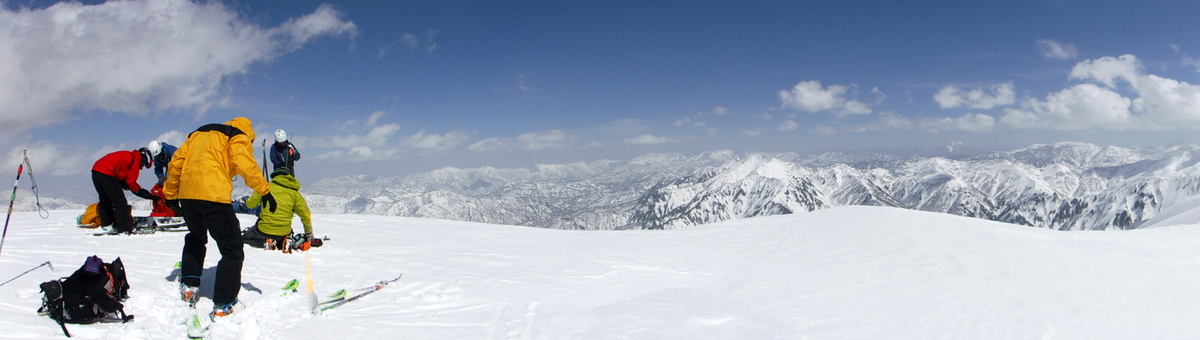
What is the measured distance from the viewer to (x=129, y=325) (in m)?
5.65

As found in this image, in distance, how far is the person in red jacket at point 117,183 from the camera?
1138 centimetres

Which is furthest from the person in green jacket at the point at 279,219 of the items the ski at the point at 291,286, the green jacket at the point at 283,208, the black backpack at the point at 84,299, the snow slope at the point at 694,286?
the black backpack at the point at 84,299

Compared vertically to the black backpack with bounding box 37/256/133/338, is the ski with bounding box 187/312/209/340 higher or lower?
lower

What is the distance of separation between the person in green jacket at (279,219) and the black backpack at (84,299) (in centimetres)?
454

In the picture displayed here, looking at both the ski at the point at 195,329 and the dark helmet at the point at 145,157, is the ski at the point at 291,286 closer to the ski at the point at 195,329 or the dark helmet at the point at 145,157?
the ski at the point at 195,329

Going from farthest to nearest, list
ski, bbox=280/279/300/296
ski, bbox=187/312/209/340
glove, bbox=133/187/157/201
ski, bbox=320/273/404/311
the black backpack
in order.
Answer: glove, bbox=133/187/157/201
ski, bbox=280/279/300/296
ski, bbox=320/273/404/311
ski, bbox=187/312/209/340
the black backpack

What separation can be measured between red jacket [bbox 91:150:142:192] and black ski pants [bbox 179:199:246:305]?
282 inches

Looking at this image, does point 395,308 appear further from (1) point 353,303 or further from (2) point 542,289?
(2) point 542,289

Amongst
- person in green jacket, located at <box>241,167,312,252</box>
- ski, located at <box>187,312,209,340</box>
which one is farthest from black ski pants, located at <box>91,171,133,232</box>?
ski, located at <box>187,312,209,340</box>

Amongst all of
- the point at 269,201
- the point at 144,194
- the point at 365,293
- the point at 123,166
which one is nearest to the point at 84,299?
the point at 269,201

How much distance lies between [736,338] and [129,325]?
7.05m

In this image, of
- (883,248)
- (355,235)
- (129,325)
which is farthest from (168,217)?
(883,248)

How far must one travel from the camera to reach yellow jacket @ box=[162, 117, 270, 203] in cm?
636

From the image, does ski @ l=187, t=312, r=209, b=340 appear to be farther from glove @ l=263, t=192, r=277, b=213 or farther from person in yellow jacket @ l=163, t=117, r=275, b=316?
glove @ l=263, t=192, r=277, b=213
